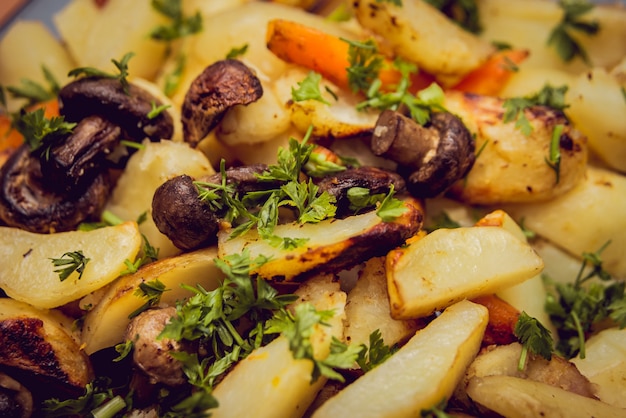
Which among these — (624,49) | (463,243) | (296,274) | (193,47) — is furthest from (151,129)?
(624,49)

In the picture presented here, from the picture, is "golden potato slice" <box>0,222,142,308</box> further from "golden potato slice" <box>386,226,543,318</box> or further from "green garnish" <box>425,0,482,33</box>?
"green garnish" <box>425,0,482,33</box>

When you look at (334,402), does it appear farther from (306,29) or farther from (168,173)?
(306,29)

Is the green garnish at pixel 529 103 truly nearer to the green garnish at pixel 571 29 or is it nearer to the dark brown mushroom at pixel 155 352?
the green garnish at pixel 571 29

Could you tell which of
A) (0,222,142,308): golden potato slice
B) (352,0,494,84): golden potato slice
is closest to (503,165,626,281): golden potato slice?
(352,0,494,84): golden potato slice

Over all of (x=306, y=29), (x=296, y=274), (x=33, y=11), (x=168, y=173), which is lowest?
(x=296, y=274)

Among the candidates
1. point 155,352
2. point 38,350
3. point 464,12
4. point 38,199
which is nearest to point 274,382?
point 155,352

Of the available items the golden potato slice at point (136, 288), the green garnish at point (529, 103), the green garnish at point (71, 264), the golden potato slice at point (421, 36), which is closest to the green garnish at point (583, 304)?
the green garnish at point (529, 103)
